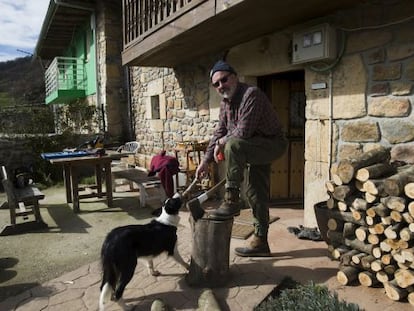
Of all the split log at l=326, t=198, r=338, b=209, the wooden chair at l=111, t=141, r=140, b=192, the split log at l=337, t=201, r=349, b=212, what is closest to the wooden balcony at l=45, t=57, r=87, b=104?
the wooden chair at l=111, t=141, r=140, b=192

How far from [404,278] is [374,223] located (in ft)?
1.40

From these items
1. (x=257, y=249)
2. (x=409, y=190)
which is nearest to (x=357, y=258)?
(x=409, y=190)

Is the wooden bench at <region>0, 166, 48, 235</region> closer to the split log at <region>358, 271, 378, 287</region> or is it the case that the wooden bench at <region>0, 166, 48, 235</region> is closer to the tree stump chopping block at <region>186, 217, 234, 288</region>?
the tree stump chopping block at <region>186, 217, 234, 288</region>

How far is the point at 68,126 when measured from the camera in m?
9.42

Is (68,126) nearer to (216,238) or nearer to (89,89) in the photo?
(89,89)

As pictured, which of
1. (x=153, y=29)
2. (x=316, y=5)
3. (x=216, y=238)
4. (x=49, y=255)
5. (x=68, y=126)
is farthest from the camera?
(x=68, y=126)

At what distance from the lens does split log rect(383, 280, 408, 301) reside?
2457 mm

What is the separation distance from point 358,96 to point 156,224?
7.75 feet

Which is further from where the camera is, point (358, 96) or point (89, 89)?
point (89, 89)

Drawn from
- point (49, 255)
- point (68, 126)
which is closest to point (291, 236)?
point (49, 255)

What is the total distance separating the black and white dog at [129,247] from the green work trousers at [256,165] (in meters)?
0.57

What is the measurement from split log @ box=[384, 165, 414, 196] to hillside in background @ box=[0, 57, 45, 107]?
26260mm

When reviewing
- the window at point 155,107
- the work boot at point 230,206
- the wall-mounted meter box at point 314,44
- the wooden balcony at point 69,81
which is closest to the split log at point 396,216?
the work boot at point 230,206

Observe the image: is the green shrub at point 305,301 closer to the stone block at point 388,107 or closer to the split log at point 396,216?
the split log at point 396,216
